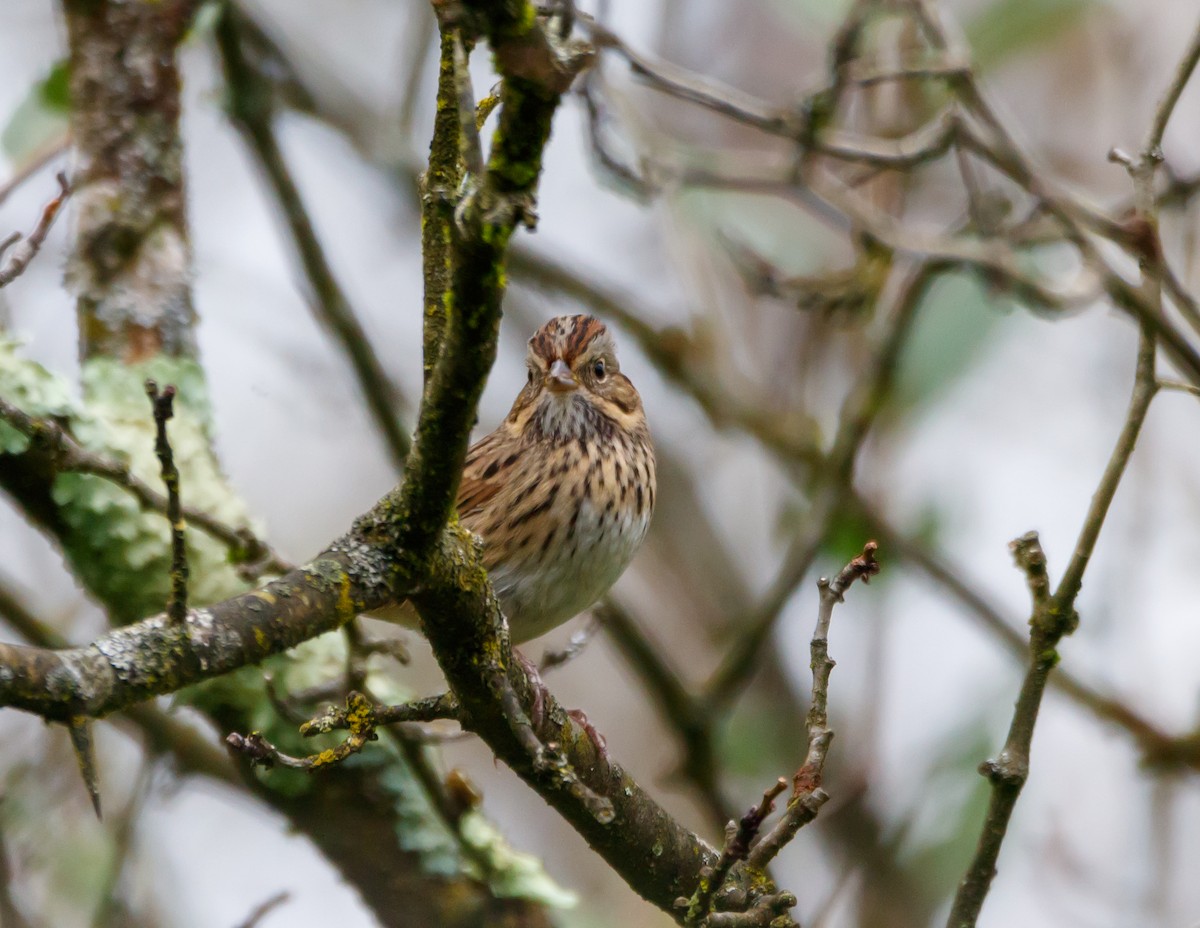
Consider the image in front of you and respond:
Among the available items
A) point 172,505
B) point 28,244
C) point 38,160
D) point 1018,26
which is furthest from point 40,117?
point 1018,26

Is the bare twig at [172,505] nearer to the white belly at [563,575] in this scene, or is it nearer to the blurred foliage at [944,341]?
the white belly at [563,575]

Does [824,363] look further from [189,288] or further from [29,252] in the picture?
[29,252]

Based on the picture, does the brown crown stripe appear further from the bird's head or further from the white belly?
the white belly

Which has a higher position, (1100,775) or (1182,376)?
(1100,775)

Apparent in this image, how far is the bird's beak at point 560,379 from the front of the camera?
4.57 meters

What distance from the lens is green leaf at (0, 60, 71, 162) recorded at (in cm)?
447

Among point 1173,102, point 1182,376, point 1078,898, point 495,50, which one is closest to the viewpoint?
point 495,50

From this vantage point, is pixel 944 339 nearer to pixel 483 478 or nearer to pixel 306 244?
pixel 483 478

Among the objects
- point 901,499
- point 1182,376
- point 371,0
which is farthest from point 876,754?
point 371,0

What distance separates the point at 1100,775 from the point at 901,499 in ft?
6.93

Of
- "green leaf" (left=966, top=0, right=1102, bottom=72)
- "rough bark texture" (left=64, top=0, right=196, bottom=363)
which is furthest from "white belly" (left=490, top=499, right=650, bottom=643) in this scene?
"green leaf" (left=966, top=0, right=1102, bottom=72)

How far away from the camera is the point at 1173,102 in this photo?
333cm

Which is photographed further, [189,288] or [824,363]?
[824,363]

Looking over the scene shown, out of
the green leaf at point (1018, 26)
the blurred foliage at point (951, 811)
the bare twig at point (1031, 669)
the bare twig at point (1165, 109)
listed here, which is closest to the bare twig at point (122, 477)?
the bare twig at point (1031, 669)
